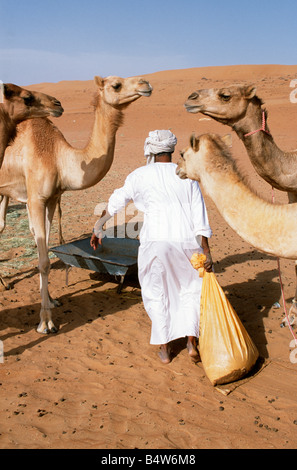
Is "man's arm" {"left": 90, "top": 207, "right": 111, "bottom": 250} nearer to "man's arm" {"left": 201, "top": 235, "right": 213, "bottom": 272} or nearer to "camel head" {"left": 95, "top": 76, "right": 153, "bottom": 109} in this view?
"man's arm" {"left": 201, "top": 235, "right": 213, "bottom": 272}

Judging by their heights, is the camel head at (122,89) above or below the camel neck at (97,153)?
above

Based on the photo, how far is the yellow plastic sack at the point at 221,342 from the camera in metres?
3.98

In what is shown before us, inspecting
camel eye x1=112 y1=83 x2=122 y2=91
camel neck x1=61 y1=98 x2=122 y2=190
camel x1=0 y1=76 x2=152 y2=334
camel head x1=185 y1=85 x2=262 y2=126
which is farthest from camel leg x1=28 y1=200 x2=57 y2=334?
camel head x1=185 y1=85 x2=262 y2=126

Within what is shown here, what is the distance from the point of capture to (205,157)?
3176mm

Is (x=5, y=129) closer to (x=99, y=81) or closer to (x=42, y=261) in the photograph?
(x=99, y=81)

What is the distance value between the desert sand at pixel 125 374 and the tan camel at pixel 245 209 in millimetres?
1545

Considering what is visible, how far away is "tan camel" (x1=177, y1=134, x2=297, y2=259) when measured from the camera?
2.92 m

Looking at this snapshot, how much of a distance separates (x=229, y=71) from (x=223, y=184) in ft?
182

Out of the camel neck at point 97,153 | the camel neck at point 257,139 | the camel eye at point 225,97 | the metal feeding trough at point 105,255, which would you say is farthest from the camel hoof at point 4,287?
the camel eye at point 225,97

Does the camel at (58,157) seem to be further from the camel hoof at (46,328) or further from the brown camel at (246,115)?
the brown camel at (246,115)

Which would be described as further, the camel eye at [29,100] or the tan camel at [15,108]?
the camel eye at [29,100]

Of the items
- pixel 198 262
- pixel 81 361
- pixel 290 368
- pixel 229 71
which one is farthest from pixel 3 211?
pixel 229 71

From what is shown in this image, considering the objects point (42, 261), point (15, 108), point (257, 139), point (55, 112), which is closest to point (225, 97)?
point (257, 139)
